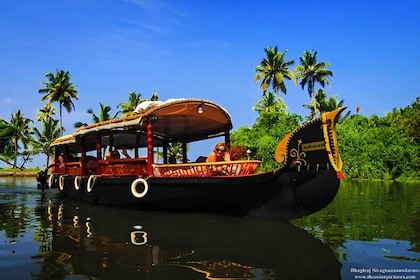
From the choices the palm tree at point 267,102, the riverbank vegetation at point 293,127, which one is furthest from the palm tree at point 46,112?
the palm tree at point 267,102

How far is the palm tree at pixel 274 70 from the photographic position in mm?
37466

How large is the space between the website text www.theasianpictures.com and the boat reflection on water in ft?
0.76

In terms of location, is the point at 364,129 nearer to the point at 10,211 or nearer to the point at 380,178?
the point at 380,178

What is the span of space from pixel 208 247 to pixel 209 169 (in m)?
2.53

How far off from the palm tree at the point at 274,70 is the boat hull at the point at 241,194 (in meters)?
30.6

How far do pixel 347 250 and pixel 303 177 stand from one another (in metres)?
1.93

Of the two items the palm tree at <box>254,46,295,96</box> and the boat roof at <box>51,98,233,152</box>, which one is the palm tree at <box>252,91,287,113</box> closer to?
the palm tree at <box>254,46,295,96</box>

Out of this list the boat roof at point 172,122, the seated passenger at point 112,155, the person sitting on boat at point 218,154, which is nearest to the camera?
the person sitting on boat at point 218,154

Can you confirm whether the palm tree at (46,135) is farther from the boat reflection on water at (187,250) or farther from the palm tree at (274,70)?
the boat reflection on water at (187,250)

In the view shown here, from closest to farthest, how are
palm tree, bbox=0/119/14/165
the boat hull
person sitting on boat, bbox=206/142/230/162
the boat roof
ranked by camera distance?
the boat hull → person sitting on boat, bbox=206/142/230/162 → the boat roof → palm tree, bbox=0/119/14/165

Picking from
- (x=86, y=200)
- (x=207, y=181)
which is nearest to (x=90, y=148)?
(x=86, y=200)

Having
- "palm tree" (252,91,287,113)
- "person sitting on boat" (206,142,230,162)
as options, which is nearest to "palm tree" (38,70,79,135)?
"palm tree" (252,91,287,113)

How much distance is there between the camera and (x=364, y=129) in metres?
27.2

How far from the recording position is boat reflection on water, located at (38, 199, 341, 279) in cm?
412
